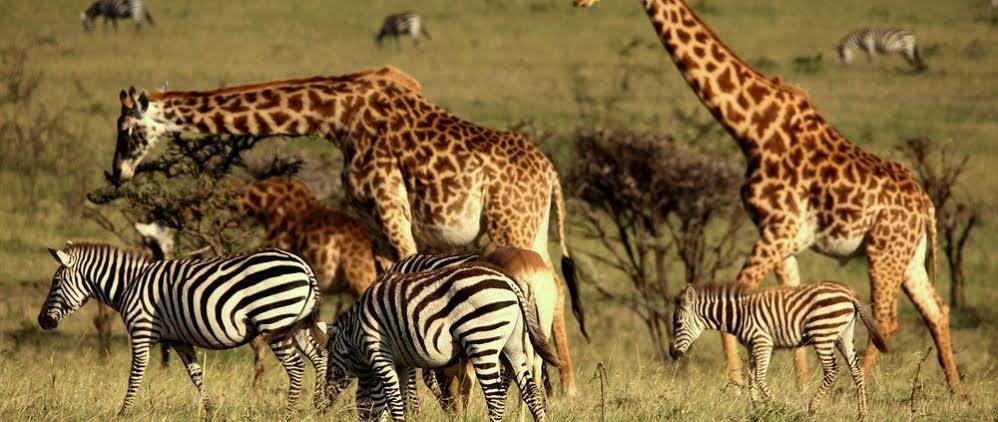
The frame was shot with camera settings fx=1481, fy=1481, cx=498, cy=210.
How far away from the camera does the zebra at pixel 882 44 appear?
121 ft

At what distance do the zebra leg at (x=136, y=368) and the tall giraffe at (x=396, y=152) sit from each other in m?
2.25

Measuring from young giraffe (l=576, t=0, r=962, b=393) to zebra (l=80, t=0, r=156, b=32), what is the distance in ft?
95.7

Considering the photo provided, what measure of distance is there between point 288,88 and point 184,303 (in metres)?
2.74

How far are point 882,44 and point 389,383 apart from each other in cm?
3265

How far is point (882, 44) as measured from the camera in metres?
37.6

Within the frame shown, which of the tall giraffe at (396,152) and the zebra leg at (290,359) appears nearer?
the zebra leg at (290,359)

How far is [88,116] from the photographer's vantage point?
88.3 feet

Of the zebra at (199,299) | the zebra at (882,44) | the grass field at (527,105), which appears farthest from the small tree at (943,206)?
the zebra at (882,44)

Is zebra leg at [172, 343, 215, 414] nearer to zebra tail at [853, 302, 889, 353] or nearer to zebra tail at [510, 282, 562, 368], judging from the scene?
zebra tail at [510, 282, 562, 368]

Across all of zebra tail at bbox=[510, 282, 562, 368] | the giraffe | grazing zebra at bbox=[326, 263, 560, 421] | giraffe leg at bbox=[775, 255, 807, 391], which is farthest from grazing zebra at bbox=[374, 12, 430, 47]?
zebra tail at bbox=[510, 282, 562, 368]

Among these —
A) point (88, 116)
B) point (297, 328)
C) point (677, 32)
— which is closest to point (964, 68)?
point (88, 116)

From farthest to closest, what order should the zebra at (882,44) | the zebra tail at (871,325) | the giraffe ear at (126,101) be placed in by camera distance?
1. the zebra at (882,44)
2. the giraffe ear at (126,101)
3. the zebra tail at (871,325)

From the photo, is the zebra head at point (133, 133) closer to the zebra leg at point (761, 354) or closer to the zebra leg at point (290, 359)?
the zebra leg at point (290, 359)

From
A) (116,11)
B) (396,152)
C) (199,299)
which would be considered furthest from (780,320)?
(116,11)
